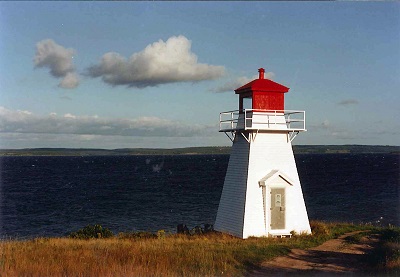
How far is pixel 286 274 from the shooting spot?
12.9m

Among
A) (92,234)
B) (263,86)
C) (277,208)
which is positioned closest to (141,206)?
(92,234)

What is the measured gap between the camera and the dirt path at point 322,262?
13117 mm

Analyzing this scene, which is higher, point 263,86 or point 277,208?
point 263,86

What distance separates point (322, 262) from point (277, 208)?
464 centimetres

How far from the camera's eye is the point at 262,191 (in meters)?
18.7

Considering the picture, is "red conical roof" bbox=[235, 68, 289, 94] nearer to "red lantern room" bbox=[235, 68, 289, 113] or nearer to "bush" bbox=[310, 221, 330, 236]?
"red lantern room" bbox=[235, 68, 289, 113]

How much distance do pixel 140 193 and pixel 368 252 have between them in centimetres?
4718

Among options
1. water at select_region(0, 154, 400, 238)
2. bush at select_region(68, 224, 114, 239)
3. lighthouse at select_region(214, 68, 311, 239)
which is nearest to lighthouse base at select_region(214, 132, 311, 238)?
lighthouse at select_region(214, 68, 311, 239)

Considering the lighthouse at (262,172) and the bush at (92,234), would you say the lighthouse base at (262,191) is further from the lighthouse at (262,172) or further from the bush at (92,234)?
the bush at (92,234)

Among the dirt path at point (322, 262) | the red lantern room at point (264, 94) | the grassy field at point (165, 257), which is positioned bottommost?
the dirt path at point (322, 262)

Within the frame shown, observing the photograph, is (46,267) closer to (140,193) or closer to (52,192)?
(140,193)

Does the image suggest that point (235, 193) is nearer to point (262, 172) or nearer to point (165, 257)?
point (262, 172)

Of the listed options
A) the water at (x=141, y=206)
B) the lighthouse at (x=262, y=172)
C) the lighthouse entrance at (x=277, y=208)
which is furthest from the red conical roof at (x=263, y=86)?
the water at (x=141, y=206)

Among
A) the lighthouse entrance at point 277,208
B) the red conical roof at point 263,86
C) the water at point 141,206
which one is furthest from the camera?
the water at point 141,206
